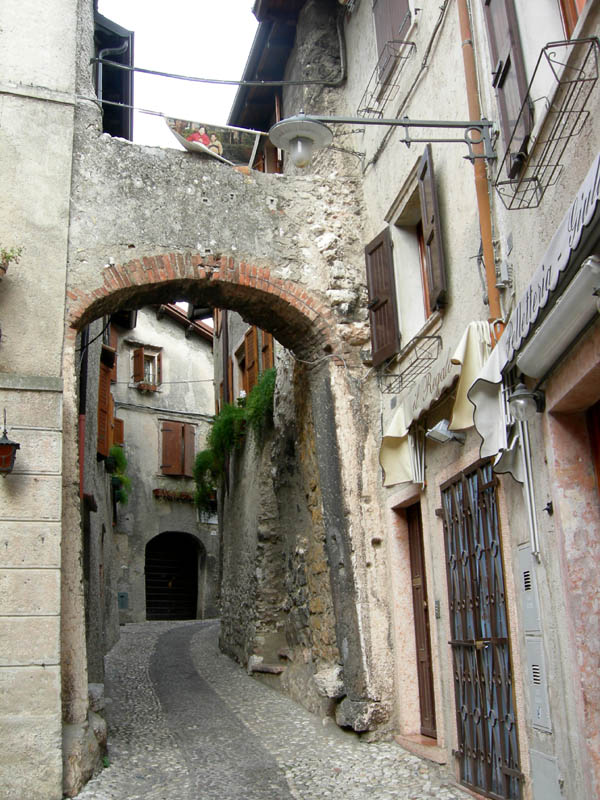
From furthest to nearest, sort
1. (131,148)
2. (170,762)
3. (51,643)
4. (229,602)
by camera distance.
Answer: (229,602) → (131,148) → (170,762) → (51,643)

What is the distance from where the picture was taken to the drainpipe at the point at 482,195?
5230 millimetres

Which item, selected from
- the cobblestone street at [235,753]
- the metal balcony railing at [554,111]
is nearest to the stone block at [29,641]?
the cobblestone street at [235,753]

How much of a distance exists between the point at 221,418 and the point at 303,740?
6.55m

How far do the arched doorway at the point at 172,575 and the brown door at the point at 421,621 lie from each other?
1525 cm

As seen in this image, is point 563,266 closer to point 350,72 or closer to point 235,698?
point 350,72

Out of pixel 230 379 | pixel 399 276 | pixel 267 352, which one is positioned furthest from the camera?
pixel 230 379

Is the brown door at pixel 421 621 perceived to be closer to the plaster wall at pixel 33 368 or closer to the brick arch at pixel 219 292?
the brick arch at pixel 219 292

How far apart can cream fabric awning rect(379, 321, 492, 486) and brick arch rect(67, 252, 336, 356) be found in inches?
55.0

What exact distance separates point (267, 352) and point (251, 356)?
1290 millimetres

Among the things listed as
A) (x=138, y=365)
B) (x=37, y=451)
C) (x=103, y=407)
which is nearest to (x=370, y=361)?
(x=37, y=451)

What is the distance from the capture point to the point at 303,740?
7148 mm

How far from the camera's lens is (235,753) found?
6730 mm

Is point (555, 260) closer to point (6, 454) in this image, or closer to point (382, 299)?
point (382, 299)

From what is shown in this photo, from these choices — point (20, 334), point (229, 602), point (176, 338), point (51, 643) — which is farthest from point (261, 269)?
point (176, 338)
